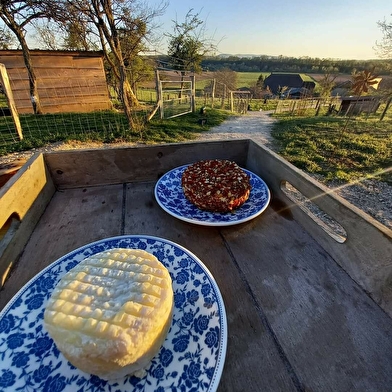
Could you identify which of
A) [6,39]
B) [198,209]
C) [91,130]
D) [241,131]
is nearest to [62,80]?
[6,39]

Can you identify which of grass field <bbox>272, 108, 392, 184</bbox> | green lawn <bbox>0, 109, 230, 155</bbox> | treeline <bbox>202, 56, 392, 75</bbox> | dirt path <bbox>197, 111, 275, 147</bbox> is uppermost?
treeline <bbox>202, 56, 392, 75</bbox>

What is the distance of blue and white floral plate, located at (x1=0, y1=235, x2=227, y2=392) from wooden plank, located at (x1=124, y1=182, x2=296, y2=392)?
0.09 metres

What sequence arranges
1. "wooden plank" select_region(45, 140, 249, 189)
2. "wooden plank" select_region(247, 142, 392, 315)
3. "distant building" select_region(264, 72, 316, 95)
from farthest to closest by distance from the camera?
1. "distant building" select_region(264, 72, 316, 95)
2. "wooden plank" select_region(45, 140, 249, 189)
3. "wooden plank" select_region(247, 142, 392, 315)

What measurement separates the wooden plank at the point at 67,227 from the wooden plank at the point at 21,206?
0.03 metres

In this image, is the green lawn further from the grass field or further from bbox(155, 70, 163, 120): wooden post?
the grass field

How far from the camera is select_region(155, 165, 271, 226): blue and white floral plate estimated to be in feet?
3.37

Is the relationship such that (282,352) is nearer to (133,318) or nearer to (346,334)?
(346,334)

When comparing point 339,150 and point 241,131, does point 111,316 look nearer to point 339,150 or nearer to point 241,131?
point 339,150

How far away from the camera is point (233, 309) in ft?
2.38

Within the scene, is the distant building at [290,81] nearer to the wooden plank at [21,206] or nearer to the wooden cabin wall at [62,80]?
the wooden cabin wall at [62,80]

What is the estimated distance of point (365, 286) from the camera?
77 centimetres

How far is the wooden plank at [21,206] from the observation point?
2.80 ft

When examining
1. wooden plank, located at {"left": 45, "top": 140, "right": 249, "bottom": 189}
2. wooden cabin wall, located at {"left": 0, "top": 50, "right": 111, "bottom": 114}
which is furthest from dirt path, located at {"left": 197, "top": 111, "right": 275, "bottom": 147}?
wooden plank, located at {"left": 45, "top": 140, "right": 249, "bottom": 189}

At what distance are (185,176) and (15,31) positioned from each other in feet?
27.9
